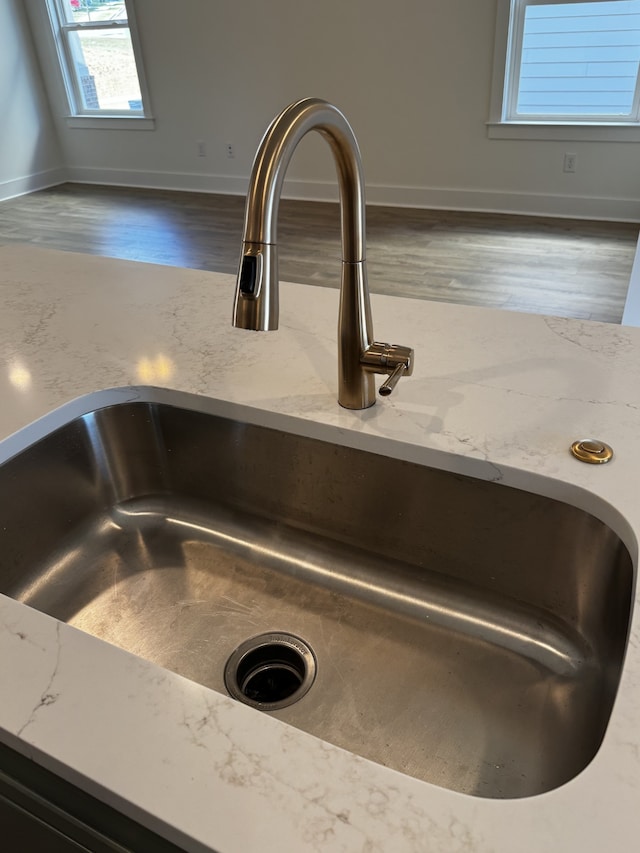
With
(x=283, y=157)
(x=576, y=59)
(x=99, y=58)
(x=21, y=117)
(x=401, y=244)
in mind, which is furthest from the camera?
(x=21, y=117)

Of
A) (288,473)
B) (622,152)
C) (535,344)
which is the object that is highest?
(535,344)

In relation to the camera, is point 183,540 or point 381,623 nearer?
point 381,623

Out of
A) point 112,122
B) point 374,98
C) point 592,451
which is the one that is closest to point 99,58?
point 112,122

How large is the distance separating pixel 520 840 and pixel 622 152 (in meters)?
4.66

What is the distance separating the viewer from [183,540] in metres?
1.03

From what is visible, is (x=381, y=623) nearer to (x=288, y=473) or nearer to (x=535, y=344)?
(x=288, y=473)

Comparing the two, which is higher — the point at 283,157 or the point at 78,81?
the point at 283,157

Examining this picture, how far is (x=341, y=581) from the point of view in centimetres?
95

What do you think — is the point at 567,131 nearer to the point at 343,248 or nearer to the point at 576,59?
the point at 576,59

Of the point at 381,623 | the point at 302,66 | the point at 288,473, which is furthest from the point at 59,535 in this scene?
the point at 302,66

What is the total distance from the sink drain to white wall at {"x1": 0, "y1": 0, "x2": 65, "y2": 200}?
6.16 meters

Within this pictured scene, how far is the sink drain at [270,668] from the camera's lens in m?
0.84

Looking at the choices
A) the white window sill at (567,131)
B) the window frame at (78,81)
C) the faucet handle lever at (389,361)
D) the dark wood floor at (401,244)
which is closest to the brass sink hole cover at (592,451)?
the faucet handle lever at (389,361)

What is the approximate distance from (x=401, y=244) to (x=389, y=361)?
12.1ft
